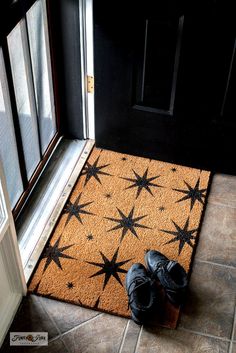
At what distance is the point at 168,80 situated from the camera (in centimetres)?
220

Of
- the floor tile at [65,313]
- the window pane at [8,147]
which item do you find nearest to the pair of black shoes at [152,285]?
the floor tile at [65,313]

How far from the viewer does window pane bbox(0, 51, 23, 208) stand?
6.15 ft

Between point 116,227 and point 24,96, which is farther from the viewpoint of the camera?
point 116,227

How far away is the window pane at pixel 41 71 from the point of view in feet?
6.60

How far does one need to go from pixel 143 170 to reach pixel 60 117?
0.48 meters

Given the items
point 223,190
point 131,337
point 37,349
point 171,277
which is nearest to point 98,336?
point 131,337

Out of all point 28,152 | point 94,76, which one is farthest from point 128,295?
point 94,76

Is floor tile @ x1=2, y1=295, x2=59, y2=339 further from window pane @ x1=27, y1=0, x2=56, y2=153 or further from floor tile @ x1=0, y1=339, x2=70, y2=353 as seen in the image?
window pane @ x1=27, y1=0, x2=56, y2=153

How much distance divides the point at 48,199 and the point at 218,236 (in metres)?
0.78

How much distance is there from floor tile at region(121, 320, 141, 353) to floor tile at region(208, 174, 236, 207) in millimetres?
725

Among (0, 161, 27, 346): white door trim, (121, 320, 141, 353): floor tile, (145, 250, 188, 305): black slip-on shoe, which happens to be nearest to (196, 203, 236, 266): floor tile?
(145, 250, 188, 305): black slip-on shoe

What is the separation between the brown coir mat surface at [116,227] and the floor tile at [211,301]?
0.19 feet

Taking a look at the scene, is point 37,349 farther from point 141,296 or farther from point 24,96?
point 24,96

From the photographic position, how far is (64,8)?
212 cm
